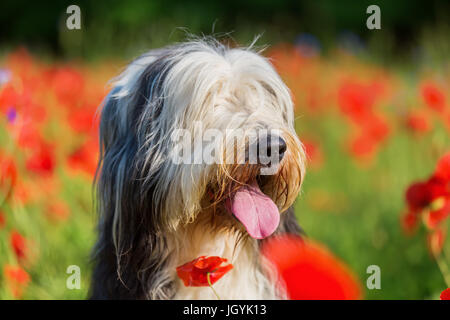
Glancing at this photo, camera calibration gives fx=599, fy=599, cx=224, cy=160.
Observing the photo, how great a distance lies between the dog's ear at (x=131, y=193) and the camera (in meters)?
2.45

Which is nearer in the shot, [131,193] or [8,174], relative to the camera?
[131,193]

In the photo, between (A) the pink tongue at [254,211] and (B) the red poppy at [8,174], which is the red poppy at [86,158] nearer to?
(B) the red poppy at [8,174]

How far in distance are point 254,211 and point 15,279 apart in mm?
1437

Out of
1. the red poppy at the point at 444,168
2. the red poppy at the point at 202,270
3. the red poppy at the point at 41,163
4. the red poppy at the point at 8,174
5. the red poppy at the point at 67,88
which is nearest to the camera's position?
the red poppy at the point at 202,270

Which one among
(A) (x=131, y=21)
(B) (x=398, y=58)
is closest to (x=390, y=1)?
(B) (x=398, y=58)

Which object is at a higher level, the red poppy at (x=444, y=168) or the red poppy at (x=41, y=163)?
the red poppy at (x=41, y=163)

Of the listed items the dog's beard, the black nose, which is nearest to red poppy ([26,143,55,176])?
the dog's beard

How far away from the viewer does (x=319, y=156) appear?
202 inches

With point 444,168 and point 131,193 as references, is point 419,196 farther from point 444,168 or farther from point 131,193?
point 131,193

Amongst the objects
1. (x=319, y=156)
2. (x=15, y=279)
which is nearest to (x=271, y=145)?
(x=15, y=279)

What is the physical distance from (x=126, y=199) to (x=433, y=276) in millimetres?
2059

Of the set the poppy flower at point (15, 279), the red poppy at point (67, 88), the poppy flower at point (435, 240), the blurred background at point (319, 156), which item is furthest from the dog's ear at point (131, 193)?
the red poppy at point (67, 88)

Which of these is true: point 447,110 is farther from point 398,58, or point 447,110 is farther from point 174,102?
point 398,58

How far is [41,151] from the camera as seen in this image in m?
3.70
